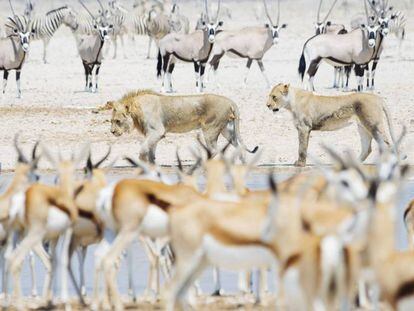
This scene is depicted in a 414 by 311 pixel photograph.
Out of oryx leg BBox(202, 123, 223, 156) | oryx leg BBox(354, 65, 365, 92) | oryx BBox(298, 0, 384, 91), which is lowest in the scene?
oryx leg BBox(202, 123, 223, 156)

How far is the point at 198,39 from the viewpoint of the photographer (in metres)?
28.2

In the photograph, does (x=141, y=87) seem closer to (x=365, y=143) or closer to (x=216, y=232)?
(x=365, y=143)

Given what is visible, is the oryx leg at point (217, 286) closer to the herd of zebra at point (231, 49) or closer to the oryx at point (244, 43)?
the herd of zebra at point (231, 49)

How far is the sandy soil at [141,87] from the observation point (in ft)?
61.8

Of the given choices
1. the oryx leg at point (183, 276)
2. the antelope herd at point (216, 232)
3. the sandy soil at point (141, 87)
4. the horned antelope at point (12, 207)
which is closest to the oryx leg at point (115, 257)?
the antelope herd at point (216, 232)

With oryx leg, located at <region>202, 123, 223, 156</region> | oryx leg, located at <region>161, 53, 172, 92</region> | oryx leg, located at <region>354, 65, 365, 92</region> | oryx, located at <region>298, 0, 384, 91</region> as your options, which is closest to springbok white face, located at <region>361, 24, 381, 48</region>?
oryx, located at <region>298, 0, 384, 91</region>

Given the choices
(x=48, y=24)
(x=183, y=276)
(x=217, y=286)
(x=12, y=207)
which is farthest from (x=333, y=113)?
(x=48, y=24)

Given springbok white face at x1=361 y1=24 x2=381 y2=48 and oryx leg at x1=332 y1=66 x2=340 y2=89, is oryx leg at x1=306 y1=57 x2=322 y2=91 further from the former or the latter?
springbok white face at x1=361 y1=24 x2=381 y2=48

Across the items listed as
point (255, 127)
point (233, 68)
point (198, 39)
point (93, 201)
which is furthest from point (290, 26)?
point (93, 201)

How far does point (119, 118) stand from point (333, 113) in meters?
2.59

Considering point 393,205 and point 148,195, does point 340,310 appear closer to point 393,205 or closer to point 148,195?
point 393,205

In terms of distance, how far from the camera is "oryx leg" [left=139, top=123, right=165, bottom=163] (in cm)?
1617

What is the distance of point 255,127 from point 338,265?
44.7 feet

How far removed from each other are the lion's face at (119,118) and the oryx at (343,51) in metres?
9.48
